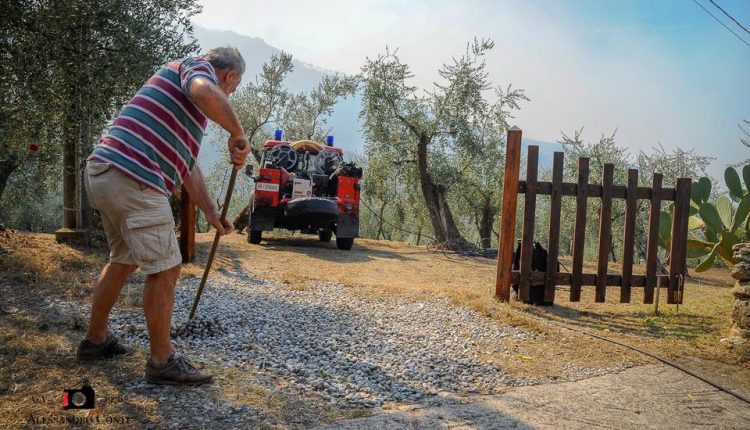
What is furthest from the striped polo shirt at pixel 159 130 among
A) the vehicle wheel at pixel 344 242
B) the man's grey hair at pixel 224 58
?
the vehicle wheel at pixel 344 242

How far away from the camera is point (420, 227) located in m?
26.2

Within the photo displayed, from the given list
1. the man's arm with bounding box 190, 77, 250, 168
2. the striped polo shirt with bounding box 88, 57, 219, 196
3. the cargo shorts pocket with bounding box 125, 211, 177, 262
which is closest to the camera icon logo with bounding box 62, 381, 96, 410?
the cargo shorts pocket with bounding box 125, 211, 177, 262

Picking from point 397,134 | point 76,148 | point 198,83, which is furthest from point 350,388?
point 397,134

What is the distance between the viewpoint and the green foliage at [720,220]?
7.58 meters

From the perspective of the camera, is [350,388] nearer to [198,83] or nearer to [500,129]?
[198,83]

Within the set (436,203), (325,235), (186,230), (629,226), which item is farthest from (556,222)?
(436,203)

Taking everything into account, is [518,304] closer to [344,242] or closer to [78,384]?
[78,384]

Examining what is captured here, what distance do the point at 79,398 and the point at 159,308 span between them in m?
0.52

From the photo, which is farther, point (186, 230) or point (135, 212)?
point (186, 230)

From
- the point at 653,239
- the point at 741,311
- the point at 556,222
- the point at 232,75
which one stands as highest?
the point at 232,75

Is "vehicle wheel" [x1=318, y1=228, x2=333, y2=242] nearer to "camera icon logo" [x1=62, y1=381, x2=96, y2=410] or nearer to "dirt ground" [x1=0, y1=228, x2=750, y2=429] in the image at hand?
"dirt ground" [x1=0, y1=228, x2=750, y2=429]

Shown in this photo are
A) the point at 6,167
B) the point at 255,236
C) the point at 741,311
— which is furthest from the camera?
the point at 255,236

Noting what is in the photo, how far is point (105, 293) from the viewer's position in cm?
294

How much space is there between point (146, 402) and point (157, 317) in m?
0.41
